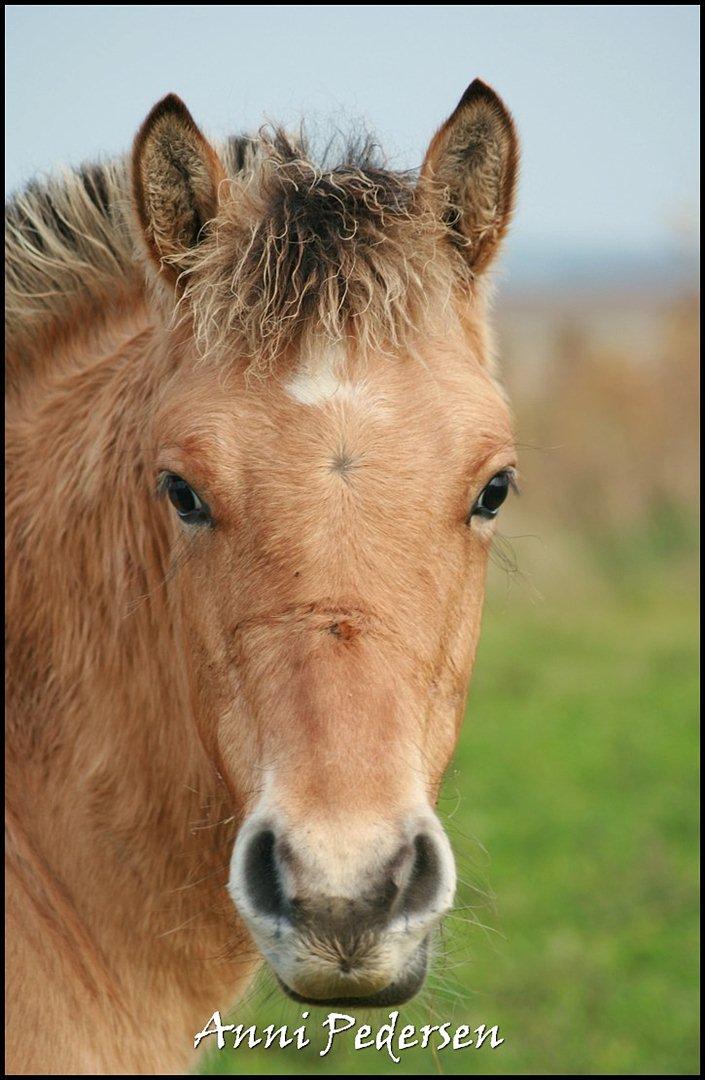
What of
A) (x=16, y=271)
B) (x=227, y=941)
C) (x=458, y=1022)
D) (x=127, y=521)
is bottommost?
(x=458, y=1022)

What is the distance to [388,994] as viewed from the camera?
2500 millimetres

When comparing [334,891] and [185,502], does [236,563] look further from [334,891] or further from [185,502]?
[334,891]

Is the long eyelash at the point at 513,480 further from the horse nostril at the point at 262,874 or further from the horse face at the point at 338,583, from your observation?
the horse nostril at the point at 262,874

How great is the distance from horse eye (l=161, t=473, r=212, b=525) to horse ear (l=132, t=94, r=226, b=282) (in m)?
0.69

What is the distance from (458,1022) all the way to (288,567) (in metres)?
4.82

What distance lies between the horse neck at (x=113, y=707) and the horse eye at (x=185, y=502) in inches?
14.4

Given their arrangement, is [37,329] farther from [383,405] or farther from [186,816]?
[186,816]

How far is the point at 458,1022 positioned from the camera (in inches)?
255

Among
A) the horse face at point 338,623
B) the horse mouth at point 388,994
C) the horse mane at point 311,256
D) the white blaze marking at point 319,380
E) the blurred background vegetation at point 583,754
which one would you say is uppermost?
the horse mane at point 311,256

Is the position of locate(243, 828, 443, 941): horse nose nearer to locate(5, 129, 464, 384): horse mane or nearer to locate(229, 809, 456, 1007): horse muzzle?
locate(229, 809, 456, 1007): horse muzzle

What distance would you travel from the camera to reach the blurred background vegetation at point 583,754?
20.5 ft

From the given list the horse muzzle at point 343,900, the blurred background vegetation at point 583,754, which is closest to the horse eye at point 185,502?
the horse muzzle at point 343,900

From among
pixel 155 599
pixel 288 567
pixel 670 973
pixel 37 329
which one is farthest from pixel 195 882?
pixel 670 973

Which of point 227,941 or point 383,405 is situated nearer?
point 383,405
